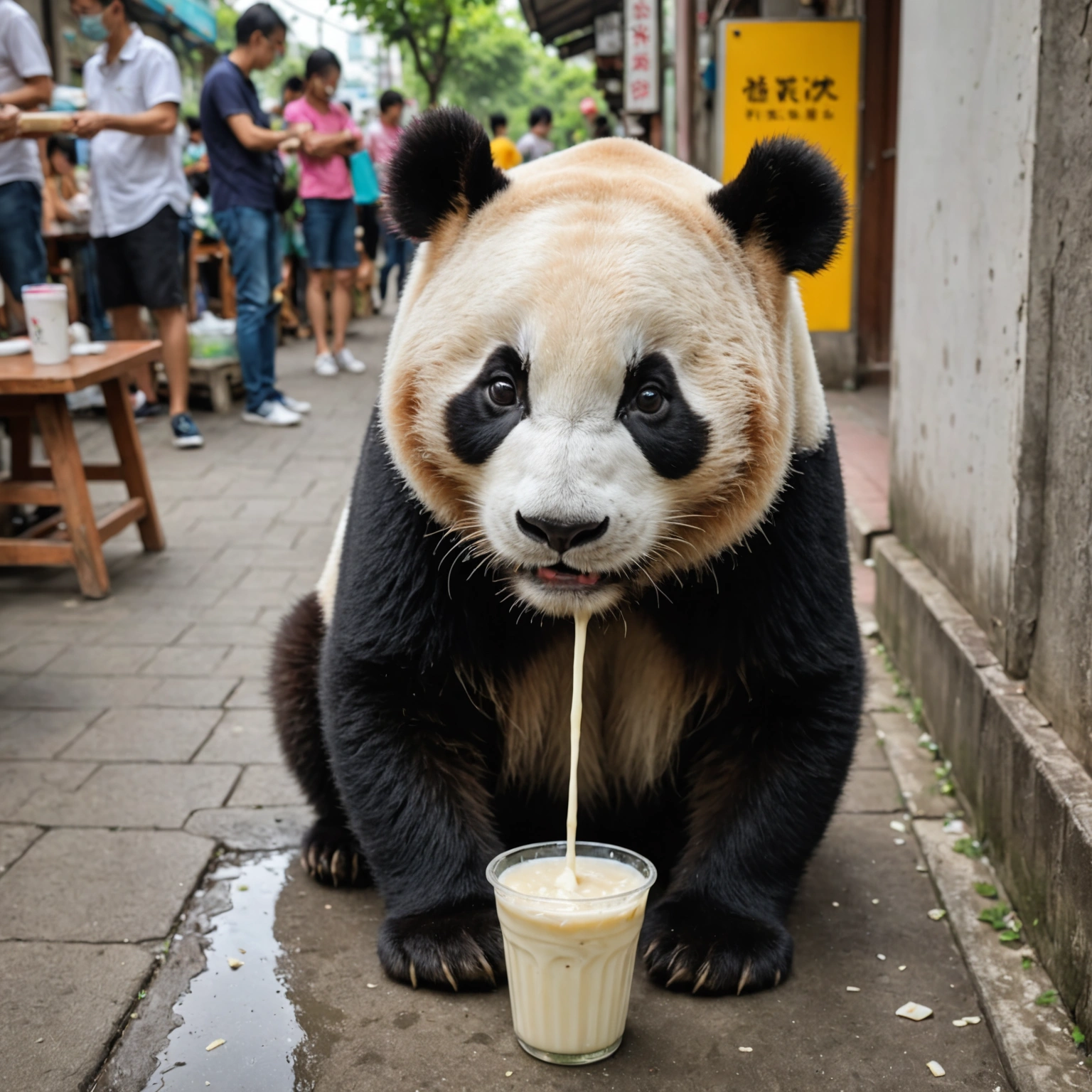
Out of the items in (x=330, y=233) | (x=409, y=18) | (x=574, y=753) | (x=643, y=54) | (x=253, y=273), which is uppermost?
(x=409, y=18)

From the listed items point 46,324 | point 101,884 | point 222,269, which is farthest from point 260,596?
point 222,269

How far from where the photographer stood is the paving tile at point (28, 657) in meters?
4.10

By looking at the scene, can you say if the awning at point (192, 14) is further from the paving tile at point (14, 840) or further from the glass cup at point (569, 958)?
the glass cup at point (569, 958)

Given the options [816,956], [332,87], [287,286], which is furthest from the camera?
[287,286]

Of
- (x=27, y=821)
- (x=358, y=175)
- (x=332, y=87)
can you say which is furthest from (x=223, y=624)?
(x=358, y=175)

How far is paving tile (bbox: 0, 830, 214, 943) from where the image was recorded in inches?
101

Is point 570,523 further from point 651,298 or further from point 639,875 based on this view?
point 639,875

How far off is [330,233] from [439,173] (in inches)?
265

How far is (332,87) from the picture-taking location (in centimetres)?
855

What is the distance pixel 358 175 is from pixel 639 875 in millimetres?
9768

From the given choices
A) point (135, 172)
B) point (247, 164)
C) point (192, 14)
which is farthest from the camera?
point (192, 14)

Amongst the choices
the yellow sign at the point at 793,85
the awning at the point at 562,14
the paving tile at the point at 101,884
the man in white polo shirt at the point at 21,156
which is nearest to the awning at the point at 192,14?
the awning at the point at 562,14

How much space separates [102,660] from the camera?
13.7ft

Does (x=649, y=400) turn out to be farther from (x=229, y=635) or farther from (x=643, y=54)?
(x=643, y=54)
